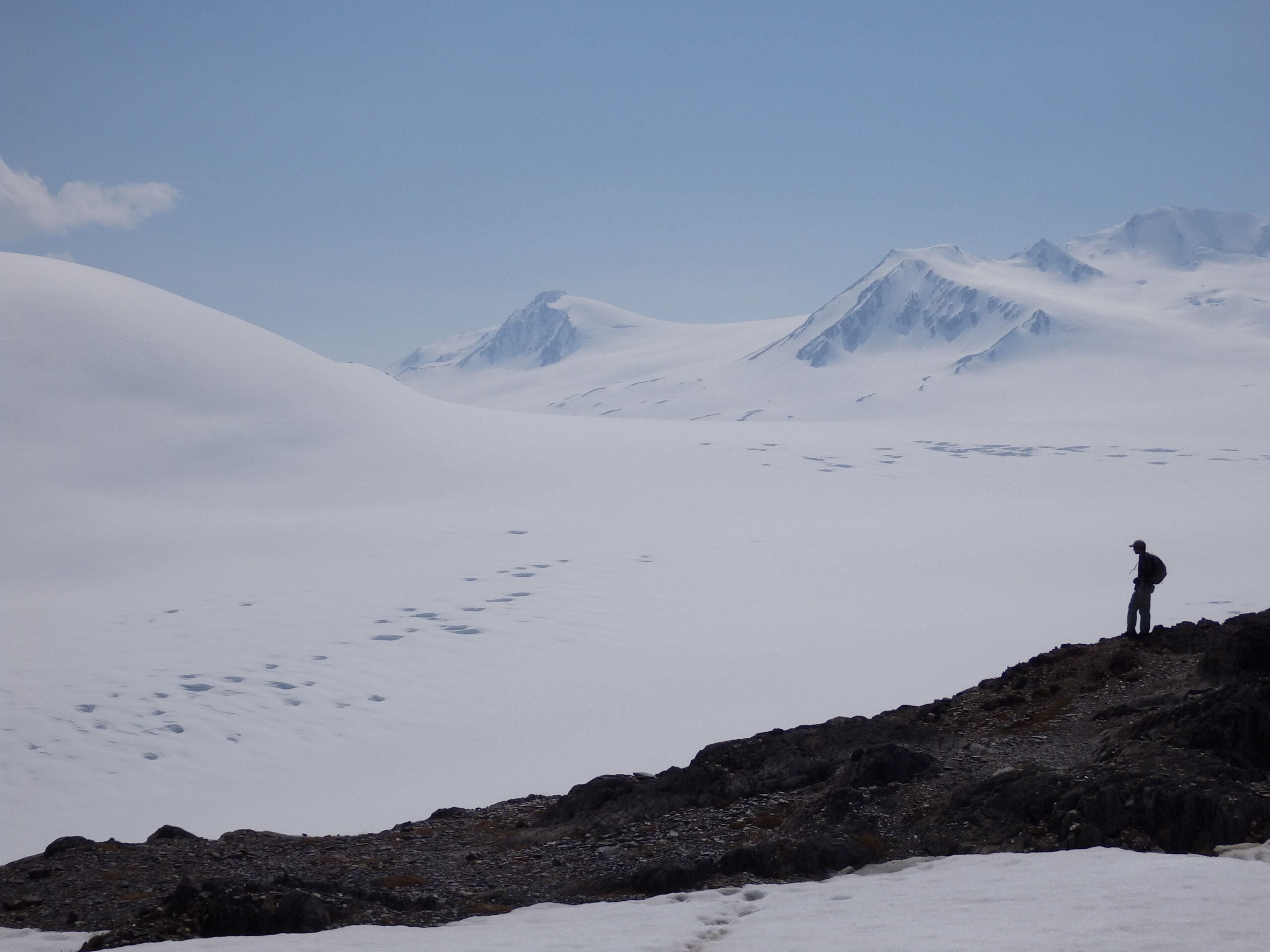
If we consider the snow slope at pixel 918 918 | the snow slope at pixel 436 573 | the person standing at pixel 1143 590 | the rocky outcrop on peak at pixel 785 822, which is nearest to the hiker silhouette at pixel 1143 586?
the person standing at pixel 1143 590

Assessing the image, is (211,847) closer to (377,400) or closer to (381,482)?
(381,482)

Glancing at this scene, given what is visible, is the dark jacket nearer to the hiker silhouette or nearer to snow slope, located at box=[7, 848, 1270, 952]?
the hiker silhouette

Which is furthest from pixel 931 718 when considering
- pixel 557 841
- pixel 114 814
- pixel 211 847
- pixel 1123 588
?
pixel 1123 588

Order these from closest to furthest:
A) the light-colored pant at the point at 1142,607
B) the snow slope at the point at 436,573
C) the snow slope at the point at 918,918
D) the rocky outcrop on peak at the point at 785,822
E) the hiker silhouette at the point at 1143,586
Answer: the snow slope at the point at 918,918 < the rocky outcrop on peak at the point at 785,822 < the hiker silhouette at the point at 1143,586 < the light-colored pant at the point at 1142,607 < the snow slope at the point at 436,573

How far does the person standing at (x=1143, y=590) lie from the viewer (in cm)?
1623

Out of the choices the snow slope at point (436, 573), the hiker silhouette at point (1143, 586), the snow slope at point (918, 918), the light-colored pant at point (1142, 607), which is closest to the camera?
the snow slope at point (918, 918)

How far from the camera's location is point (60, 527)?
152ft

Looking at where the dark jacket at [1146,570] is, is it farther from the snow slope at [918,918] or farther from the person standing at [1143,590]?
the snow slope at [918,918]

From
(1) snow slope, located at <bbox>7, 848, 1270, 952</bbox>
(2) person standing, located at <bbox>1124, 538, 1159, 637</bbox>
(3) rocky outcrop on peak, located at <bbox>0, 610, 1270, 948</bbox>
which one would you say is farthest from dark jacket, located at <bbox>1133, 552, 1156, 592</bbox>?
(1) snow slope, located at <bbox>7, 848, 1270, 952</bbox>

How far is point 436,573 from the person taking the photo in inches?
1671

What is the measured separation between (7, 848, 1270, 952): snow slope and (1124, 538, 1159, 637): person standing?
792 cm

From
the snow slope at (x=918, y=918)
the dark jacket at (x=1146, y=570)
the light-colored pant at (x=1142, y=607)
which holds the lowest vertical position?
the snow slope at (x=918, y=918)

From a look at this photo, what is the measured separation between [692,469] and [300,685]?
1534 inches

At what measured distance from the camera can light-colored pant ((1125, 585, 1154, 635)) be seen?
1650 cm
